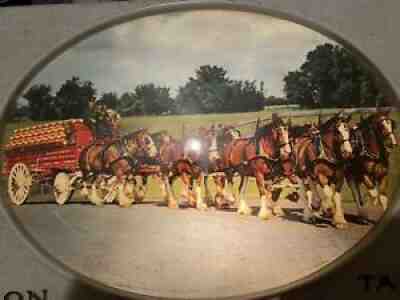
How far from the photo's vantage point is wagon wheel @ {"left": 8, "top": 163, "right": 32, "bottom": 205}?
921 mm

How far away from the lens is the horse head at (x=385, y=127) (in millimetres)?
882

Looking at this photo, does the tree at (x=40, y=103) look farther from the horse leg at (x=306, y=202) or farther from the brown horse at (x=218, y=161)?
the horse leg at (x=306, y=202)

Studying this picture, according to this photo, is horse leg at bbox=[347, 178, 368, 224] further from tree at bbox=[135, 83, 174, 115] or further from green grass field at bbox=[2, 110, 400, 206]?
tree at bbox=[135, 83, 174, 115]

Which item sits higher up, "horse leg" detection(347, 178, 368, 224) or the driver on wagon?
the driver on wagon

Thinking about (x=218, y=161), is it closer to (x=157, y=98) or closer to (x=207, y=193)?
(x=207, y=193)

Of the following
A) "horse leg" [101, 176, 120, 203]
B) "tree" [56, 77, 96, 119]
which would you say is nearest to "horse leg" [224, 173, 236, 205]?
"horse leg" [101, 176, 120, 203]

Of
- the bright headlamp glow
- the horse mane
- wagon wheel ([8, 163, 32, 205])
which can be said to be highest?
the horse mane

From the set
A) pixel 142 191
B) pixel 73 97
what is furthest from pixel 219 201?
pixel 73 97

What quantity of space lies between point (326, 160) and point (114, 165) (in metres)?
0.41

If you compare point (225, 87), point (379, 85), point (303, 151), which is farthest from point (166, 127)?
point (379, 85)

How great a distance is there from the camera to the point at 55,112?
96 centimetres

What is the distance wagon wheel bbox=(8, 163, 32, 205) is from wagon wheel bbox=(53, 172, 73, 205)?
0.17ft

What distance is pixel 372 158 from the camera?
884mm

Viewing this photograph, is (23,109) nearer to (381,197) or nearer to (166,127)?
(166,127)
